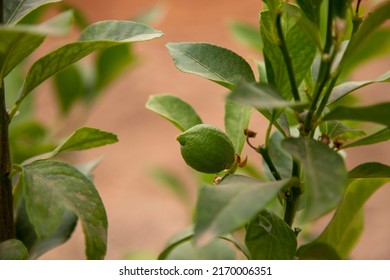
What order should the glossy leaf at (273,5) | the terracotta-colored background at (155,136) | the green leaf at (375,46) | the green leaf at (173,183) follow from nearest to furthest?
the glossy leaf at (273,5) → the green leaf at (375,46) → the green leaf at (173,183) → the terracotta-colored background at (155,136)

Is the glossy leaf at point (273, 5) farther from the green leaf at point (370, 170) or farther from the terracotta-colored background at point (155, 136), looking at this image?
the terracotta-colored background at point (155, 136)

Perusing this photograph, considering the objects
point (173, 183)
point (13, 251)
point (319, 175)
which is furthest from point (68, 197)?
point (173, 183)

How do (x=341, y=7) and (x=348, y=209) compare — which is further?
(x=348, y=209)

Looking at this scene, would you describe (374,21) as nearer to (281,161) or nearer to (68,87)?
(281,161)

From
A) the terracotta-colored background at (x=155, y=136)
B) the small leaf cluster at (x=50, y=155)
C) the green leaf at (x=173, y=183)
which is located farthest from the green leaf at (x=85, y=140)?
the terracotta-colored background at (x=155, y=136)

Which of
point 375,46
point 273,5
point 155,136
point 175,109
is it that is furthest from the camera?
point 155,136
